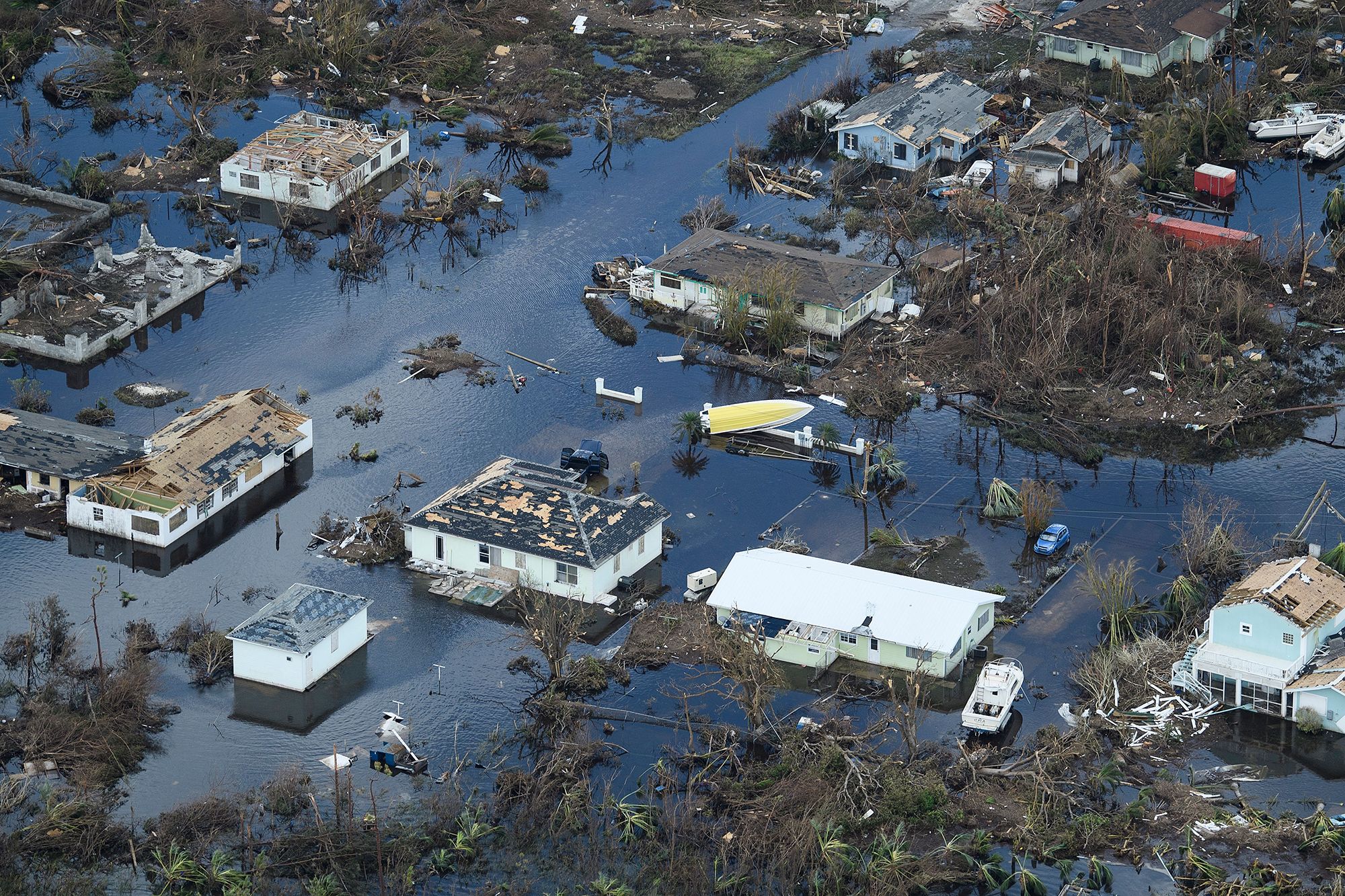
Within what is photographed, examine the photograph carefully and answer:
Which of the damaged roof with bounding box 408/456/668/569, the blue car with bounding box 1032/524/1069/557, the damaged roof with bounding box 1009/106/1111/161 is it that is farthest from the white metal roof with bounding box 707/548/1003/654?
the damaged roof with bounding box 1009/106/1111/161

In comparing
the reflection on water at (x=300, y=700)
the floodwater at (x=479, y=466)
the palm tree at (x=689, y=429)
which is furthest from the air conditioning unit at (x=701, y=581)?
the reflection on water at (x=300, y=700)

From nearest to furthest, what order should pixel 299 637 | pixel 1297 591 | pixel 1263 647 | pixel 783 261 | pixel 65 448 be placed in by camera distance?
pixel 1263 647 → pixel 1297 591 → pixel 299 637 → pixel 65 448 → pixel 783 261

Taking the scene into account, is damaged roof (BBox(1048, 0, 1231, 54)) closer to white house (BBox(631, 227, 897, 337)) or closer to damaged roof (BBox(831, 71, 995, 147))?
damaged roof (BBox(831, 71, 995, 147))

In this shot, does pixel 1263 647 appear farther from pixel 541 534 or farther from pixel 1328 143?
pixel 1328 143

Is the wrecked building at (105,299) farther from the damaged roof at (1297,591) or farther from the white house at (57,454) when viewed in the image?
the damaged roof at (1297,591)

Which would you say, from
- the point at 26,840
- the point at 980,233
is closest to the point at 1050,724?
the point at 26,840

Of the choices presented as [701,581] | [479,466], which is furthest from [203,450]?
[701,581]
